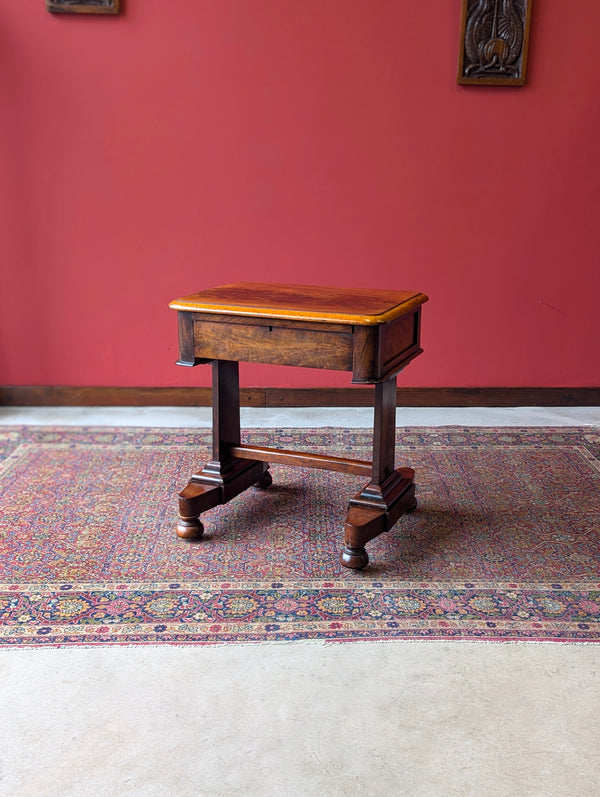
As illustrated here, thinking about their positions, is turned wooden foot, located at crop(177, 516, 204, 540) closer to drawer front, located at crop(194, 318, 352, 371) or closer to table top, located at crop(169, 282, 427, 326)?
drawer front, located at crop(194, 318, 352, 371)

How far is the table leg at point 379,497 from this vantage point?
291 centimetres

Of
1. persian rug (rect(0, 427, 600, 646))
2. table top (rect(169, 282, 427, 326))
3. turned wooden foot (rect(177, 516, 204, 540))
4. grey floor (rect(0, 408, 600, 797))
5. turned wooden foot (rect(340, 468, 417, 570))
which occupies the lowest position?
persian rug (rect(0, 427, 600, 646))

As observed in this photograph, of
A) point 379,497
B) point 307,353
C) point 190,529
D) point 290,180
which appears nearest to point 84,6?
point 290,180

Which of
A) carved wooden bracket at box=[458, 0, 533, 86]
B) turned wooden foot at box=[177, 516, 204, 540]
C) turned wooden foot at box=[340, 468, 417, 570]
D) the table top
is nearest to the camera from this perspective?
the table top

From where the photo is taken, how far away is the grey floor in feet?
6.36

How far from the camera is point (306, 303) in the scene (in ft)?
9.75

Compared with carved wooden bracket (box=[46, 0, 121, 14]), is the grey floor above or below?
below

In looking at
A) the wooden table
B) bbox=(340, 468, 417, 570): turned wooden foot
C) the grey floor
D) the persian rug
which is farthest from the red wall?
the grey floor

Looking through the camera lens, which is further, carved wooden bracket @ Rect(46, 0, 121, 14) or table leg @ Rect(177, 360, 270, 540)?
carved wooden bracket @ Rect(46, 0, 121, 14)

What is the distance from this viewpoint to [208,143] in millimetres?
4598

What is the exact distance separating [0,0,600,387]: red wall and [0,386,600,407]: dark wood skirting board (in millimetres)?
61

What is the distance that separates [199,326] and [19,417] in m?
2.10

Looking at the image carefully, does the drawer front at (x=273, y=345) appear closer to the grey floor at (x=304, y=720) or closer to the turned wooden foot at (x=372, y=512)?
the turned wooden foot at (x=372, y=512)

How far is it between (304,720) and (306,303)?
1.44m
